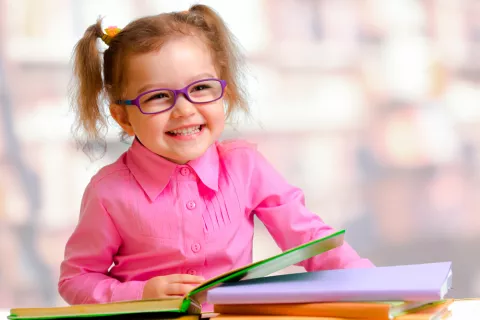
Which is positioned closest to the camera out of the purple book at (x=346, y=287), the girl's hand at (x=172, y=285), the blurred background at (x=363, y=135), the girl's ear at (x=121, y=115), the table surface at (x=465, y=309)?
the purple book at (x=346, y=287)

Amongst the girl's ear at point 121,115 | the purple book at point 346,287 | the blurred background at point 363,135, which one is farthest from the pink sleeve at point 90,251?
the blurred background at point 363,135

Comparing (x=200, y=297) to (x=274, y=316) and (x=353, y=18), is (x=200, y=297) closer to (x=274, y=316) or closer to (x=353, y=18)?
(x=274, y=316)

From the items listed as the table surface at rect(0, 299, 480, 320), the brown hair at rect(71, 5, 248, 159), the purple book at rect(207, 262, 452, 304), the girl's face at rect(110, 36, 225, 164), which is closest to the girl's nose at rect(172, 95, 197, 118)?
the girl's face at rect(110, 36, 225, 164)

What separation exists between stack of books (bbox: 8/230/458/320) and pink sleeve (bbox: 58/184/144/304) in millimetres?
324

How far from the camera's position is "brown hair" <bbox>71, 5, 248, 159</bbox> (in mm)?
1245

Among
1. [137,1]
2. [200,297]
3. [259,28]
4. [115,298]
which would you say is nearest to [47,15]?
[137,1]

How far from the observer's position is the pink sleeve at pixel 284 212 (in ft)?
4.15

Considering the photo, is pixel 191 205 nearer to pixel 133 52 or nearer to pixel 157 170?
pixel 157 170

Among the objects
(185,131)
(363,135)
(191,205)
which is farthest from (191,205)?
(363,135)

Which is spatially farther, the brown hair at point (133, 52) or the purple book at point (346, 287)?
the brown hair at point (133, 52)

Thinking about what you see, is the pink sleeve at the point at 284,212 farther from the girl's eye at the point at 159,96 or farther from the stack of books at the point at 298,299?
the stack of books at the point at 298,299

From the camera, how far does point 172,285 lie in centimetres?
105

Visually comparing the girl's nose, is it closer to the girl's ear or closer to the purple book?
the girl's ear

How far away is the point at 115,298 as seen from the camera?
1167 millimetres
